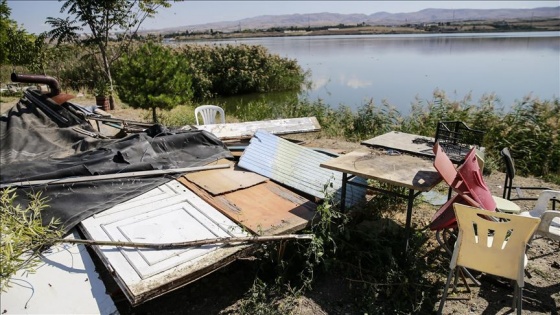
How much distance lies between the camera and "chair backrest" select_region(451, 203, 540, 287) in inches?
77.1

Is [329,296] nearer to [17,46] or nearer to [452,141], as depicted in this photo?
[452,141]

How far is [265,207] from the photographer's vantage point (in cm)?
303

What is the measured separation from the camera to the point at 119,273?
2.13m

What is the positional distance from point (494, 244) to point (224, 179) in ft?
7.74

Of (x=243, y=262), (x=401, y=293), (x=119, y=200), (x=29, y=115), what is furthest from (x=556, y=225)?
(x=29, y=115)

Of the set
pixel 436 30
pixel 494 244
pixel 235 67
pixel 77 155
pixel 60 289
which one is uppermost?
pixel 436 30

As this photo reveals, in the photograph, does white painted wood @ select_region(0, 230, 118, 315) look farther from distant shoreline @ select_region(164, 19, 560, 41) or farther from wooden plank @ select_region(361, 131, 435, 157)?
distant shoreline @ select_region(164, 19, 560, 41)

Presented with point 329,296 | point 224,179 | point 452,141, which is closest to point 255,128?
point 224,179

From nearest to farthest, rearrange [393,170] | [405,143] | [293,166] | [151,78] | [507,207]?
1. [393,170]
2. [507,207]
3. [405,143]
4. [293,166]
5. [151,78]

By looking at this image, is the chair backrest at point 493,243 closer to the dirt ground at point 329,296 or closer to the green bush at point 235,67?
the dirt ground at point 329,296

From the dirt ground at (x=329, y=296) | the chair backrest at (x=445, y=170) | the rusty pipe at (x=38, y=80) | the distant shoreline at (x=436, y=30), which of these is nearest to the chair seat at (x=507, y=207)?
the dirt ground at (x=329, y=296)

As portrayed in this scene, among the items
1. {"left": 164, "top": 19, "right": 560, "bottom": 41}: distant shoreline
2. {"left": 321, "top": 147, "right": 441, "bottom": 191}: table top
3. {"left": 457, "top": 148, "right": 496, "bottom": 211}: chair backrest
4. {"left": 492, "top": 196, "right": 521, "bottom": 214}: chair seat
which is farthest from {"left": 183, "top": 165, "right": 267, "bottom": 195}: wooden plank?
{"left": 164, "top": 19, "right": 560, "bottom": 41}: distant shoreline

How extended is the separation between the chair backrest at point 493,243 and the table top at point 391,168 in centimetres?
39

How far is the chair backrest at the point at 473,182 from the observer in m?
2.31
